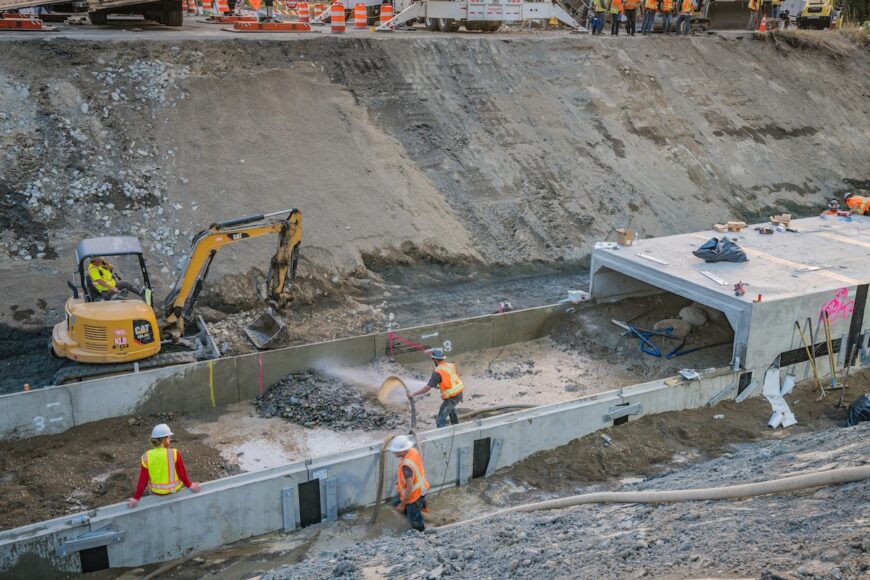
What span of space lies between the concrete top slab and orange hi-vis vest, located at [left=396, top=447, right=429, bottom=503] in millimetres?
5734

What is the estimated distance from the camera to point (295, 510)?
29.9ft

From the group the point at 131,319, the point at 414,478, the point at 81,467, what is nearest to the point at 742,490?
the point at 414,478

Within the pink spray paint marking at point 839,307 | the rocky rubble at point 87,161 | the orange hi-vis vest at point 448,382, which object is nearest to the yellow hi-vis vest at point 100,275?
the rocky rubble at point 87,161

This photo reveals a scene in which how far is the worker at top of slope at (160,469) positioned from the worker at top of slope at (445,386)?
118 inches

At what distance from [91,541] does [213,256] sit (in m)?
5.45

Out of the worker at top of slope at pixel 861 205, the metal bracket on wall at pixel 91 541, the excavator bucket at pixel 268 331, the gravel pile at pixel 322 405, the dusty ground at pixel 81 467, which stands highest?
the worker at top of slope at pixel 861 205

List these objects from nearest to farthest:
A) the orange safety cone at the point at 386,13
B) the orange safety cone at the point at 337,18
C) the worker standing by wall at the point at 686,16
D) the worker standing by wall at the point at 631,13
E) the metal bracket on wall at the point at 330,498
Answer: the metal bracket on wall at the point at 330,498
the orange safety cone at the point at 337,18
the orange safety cone at the point at 386,13
the worker standing by wall at the point at 631,13
the worker standing by wall at the point at 686,16

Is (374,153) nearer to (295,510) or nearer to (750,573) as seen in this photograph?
(295,510)

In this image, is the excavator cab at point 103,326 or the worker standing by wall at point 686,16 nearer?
the excavator cab at point 103,326

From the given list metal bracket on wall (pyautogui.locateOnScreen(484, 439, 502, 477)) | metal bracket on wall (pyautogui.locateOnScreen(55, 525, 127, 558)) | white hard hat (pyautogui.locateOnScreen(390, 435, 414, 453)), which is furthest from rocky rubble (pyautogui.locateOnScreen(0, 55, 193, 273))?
white hard hat (pyautogui.locateOnScreen(390, 435, 414, 453))

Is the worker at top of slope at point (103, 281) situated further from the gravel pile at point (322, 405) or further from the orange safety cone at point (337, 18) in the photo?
the orange safety cone at point (337, 18)

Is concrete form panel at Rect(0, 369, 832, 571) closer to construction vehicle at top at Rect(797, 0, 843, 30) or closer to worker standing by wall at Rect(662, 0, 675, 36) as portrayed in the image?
worker standing by wall at Rect(662, 0, 675, 36)

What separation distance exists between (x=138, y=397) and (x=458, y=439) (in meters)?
4.56

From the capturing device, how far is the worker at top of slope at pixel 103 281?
458 inches
